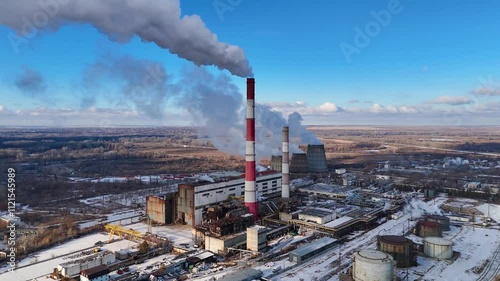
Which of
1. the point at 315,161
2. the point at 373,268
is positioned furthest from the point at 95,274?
the point at 315,161

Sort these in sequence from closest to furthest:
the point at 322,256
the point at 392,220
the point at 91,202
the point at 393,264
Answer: the point at 393,264, the point at 322,256, the point at 392,220, the point at 91,202

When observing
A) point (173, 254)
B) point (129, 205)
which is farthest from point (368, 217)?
point (129, 205)

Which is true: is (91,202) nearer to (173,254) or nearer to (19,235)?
(19,235)

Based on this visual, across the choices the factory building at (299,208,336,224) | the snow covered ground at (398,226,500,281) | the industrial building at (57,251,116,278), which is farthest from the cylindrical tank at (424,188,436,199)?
the industrial building at (57,251,116,278)

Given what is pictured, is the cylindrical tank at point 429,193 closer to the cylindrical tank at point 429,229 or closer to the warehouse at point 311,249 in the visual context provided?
the cylindrical tank at point 429,229

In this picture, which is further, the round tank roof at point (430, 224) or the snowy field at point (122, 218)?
the snowy field at point (122, 218)

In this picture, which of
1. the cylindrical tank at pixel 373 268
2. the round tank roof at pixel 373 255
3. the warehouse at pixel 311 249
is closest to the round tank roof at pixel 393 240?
the round tank roof at pixel 373 255

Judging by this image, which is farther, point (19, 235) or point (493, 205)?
point (493, 205)
